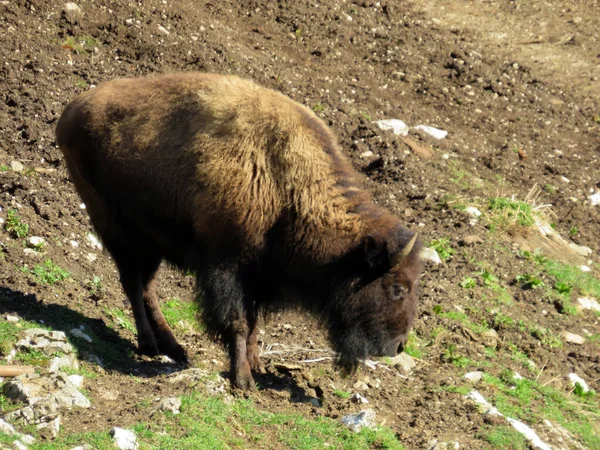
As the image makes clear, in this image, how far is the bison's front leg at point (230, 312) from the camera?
647 cm

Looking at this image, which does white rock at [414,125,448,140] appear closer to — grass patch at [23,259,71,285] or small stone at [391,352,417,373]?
small stone at [391,352,417,373]

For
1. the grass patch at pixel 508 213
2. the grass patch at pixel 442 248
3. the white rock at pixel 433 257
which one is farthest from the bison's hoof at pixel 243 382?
the grass patch at pixel 508 213

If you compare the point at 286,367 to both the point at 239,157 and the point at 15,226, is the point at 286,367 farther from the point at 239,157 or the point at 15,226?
the point at 15,226

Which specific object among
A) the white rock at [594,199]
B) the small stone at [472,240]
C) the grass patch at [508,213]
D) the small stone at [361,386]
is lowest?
the small stone at [361,386]

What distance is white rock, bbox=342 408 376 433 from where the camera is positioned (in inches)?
244

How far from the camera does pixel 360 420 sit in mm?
6242

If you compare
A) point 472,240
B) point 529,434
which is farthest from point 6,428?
point 472,240

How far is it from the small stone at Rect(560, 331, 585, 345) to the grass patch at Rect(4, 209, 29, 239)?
5482 mm

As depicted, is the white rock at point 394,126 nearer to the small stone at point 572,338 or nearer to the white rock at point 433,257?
the white rock at point 433,257

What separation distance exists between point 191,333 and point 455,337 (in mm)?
2550

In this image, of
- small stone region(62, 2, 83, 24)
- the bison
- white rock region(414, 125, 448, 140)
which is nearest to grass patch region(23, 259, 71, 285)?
the bison

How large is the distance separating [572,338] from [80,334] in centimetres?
510

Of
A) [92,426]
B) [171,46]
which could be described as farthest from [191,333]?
[171,46]

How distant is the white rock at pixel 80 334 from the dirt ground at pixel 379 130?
0.56 feet
